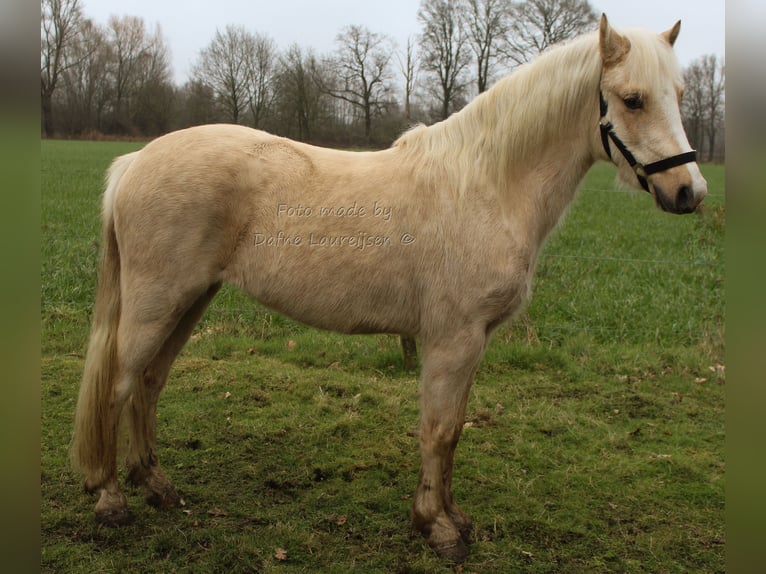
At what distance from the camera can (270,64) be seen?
24.1ft

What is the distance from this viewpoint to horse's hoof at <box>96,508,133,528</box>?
2.71 meters

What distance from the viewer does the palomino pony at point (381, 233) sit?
253cm

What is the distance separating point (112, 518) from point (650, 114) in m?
3.18

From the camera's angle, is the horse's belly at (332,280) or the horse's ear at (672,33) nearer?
the horse's ear at (672,33)

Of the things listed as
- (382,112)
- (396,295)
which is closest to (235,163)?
(396,295)

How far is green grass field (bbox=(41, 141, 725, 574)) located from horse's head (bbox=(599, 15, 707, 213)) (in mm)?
1073

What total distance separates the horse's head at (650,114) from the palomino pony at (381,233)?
9 cm

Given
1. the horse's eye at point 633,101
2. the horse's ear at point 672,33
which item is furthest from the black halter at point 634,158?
the horse's ear at point 672,33

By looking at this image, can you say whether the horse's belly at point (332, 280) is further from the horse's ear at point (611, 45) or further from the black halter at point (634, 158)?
A: the horse's ear at point (611, 45)

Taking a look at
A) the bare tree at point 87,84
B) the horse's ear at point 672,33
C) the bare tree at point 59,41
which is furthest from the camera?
the bare tree at point 87,84

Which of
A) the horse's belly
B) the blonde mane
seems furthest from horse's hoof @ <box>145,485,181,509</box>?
the blonde mane
